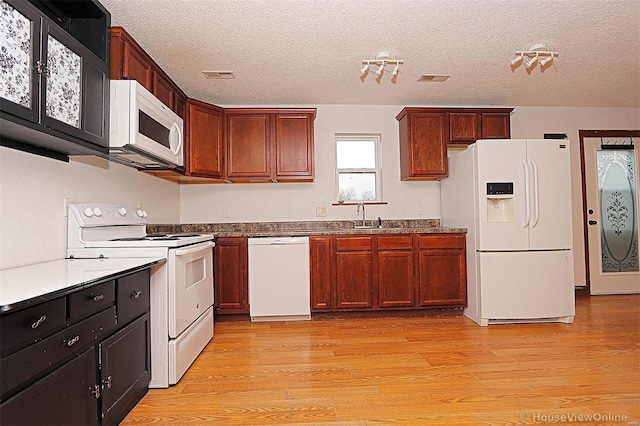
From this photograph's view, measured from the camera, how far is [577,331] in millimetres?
Result: 3131

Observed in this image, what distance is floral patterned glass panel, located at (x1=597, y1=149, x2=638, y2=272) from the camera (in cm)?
451

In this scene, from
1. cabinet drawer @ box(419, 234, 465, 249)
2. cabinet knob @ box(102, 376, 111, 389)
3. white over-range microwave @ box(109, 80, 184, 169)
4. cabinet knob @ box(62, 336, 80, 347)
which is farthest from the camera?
cabinet drawer @ box(419, 234, 465, 249)

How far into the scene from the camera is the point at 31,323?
118 cm

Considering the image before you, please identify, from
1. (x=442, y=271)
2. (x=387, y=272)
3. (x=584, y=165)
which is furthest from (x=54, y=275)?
(x=584, y=165)

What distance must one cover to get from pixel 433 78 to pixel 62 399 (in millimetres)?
3498

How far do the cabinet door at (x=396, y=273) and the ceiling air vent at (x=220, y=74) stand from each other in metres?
2.04

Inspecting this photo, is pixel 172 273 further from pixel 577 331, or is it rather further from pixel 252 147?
pixel 577 331

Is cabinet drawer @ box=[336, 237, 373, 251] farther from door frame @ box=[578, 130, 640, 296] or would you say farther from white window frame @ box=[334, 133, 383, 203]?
door frame @ box=[578, 130, 640, 296]

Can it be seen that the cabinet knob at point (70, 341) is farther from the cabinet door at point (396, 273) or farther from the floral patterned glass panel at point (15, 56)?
the cabinet door at point (396, 273)

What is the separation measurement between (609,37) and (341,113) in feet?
7.96

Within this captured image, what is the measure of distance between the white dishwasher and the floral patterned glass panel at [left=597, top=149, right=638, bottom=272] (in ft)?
12.4

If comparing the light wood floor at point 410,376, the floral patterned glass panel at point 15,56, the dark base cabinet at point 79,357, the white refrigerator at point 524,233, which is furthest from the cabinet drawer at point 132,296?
the white refrigerator at point 524,233

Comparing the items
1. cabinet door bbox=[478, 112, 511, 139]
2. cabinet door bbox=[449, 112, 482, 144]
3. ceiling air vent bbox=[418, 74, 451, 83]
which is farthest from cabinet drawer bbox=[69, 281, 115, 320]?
cabinet door bbox=[478, 112, 511, 139]

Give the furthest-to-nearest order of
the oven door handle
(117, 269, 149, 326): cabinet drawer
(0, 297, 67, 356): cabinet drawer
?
the oven door handle
(117, 269, 149, 326): cabinet drawer
(0, 297, 67, 356): cabinet drawer
